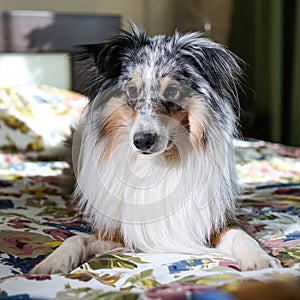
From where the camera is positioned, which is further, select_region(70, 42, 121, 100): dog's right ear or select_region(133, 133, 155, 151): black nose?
select_region(70, 42, 121, 100): dog's right ear

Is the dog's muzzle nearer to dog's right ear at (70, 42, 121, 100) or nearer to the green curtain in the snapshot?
dog's right ear at (70, 42, 121, 100)

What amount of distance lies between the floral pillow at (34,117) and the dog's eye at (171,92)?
49.2 inches

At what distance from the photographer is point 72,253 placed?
140 cm

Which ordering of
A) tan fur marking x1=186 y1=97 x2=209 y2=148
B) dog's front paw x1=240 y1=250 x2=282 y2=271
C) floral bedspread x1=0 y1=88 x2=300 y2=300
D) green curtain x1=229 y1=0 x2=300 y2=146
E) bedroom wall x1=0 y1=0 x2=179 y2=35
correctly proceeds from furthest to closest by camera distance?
green curtain x1=229 y1=0 x2=300 y2=146 < bedroom wall x1=0 y1=0 x2=179 y2=35 < tan fur marking x1=186 y1=97 x2=209 y2=148 < dog's front paw x1=240 y1=250 x2=282 y2=271 < floral bedspread x1=0 y1=88 x2=300 y2=300

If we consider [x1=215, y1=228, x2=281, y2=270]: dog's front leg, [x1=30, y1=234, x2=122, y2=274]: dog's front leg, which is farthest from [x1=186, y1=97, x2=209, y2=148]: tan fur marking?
[x1=30, y1=234, x2=122, y2=274]: dog's front leg

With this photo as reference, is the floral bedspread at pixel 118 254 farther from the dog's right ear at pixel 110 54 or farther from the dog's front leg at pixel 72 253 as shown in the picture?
the dog's right ear at pixel 110 54

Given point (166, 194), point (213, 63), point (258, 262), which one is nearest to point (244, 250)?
point (258, 262)

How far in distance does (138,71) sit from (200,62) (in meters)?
0.18

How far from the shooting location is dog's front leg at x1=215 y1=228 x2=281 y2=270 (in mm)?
1300

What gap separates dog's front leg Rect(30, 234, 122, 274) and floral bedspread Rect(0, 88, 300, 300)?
0.17ft

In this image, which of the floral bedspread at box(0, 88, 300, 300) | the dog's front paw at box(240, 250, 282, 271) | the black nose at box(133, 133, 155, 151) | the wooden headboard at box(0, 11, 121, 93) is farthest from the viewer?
the wooden headboard at box(0, 11, 121, 93)

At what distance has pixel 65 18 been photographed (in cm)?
357

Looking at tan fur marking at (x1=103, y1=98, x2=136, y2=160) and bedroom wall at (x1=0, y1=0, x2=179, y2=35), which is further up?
bedroom wall at (x1=0, y1=0, x2=179, y2=35)

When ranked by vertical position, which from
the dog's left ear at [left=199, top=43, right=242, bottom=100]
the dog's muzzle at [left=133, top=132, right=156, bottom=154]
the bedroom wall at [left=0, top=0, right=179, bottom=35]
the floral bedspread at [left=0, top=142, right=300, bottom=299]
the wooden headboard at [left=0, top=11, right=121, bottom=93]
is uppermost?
the bedroom wall at [left=0, top=0, right=179, bottom=35]
